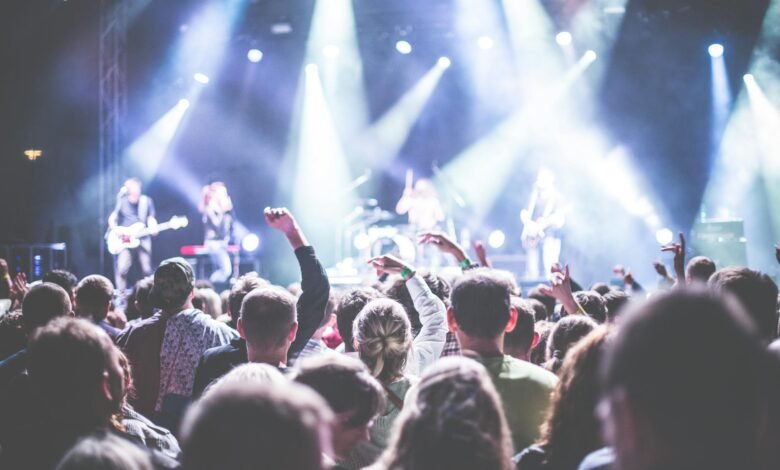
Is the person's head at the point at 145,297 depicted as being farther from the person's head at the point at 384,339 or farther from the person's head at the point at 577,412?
the person's head at the point at 577,412

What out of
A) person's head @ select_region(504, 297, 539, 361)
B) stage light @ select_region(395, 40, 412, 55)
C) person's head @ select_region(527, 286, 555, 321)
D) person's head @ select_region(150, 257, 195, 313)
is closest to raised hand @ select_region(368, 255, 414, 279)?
person's head @ select_region(504, 297, 539, 361)

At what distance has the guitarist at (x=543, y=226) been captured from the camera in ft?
40.9

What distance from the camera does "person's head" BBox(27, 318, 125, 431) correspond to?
1.84m

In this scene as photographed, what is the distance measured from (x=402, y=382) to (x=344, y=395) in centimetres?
83

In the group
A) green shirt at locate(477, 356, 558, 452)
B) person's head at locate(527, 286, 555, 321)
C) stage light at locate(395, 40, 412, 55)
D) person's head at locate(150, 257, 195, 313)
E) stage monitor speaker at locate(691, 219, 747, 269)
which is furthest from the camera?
stage light at locate(395, 40, 412, 55)

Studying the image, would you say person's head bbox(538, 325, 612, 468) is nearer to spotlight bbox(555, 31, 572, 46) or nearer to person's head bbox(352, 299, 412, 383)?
person's head bbox(352, 299, 412, 383)

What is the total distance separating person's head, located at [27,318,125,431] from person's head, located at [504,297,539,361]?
168 cm

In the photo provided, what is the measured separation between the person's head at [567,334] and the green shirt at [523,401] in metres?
0.37

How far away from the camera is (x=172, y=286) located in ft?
11.2

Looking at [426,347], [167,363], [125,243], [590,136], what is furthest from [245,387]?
[590,136]

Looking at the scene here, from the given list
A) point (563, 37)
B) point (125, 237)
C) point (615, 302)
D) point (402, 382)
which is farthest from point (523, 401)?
point (563, 37)

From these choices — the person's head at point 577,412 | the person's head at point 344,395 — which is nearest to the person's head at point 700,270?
the person's head at point 577,412

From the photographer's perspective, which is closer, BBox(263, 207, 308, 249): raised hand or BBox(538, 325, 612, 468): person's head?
BBox(538, 325, 612, 468): person's head

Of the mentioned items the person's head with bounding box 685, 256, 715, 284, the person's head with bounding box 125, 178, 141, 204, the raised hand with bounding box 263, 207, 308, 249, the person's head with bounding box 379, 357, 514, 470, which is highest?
the person's head with bounding box 125, 178, 141, 204
